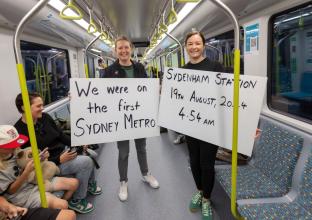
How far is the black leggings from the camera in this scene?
2088mm

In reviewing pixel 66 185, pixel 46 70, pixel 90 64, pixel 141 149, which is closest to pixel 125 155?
pixel 141 149

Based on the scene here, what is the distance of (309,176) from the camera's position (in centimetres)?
180

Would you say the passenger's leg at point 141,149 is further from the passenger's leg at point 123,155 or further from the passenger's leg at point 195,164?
the passenger's leg at point 195,164

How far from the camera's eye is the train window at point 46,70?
3887 millimetres

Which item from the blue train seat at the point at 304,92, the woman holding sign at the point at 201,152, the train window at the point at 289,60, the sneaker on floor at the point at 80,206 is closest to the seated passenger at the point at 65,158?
the sneaker on floor at the point at 80,206

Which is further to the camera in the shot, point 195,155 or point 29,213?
point 195,155

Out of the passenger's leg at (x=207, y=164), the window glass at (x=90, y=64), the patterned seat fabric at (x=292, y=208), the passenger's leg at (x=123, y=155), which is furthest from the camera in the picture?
the window glass at (x=90, y=64)

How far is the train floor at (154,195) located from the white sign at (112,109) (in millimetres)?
893

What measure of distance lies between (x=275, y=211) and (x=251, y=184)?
0.42 metres

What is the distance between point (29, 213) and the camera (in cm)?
169

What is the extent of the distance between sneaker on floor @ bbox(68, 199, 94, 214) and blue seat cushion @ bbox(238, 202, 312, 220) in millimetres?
1547

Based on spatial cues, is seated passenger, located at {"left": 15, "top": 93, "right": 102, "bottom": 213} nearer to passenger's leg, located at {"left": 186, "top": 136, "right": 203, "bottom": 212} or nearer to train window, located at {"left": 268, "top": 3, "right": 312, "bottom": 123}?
passenger's leg, located at {"left": 186, "top": 136, "right": 203, "bottom": 212}

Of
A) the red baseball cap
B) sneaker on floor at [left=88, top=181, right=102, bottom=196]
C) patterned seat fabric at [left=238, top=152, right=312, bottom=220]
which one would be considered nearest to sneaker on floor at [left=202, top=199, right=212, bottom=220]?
patterned seat fabric at [left=238, top=152, right=312, bottom=220]

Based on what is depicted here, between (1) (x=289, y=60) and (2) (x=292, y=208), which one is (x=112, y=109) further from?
(1) (x=289, y=60)
